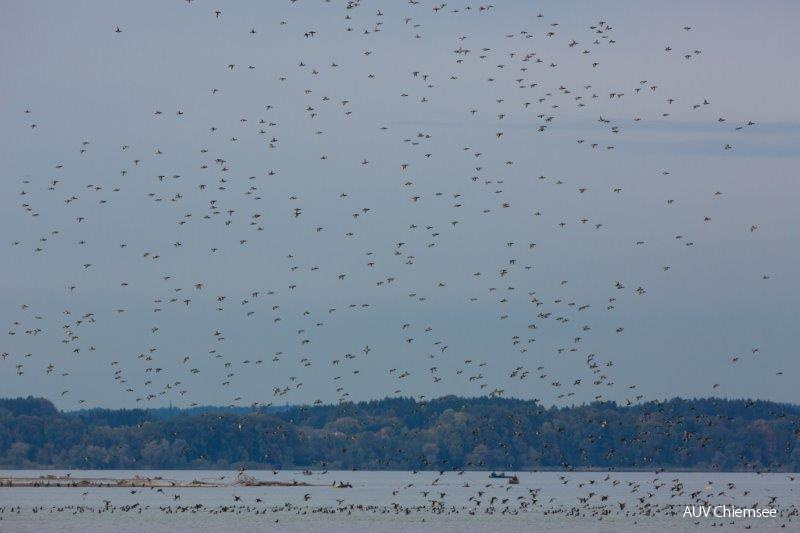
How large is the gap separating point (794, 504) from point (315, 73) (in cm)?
8489

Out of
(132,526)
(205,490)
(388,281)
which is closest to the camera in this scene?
(388,281)

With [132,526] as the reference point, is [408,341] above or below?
above

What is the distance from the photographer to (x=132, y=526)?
4449 inches

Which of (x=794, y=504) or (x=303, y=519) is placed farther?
(x=794, y=504)

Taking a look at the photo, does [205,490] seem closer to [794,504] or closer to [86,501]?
[86,501]

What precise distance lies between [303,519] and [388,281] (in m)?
31.7

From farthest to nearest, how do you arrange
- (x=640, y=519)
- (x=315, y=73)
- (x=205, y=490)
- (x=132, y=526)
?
(x=205, y=490), (x=640, y=519), (x=132, y=526), (x=315, y=73)

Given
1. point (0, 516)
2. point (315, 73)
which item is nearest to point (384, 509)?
point (0, 516)

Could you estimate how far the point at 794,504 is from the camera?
5842 inches

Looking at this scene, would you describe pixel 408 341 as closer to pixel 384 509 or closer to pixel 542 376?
pixel 542 376

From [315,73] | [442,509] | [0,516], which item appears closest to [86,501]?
[0,516]

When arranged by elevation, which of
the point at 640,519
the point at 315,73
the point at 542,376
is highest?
the point at 315,73

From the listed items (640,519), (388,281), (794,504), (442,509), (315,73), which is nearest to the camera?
(315,73)

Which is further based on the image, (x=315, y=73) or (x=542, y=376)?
(x=542, y=376)
